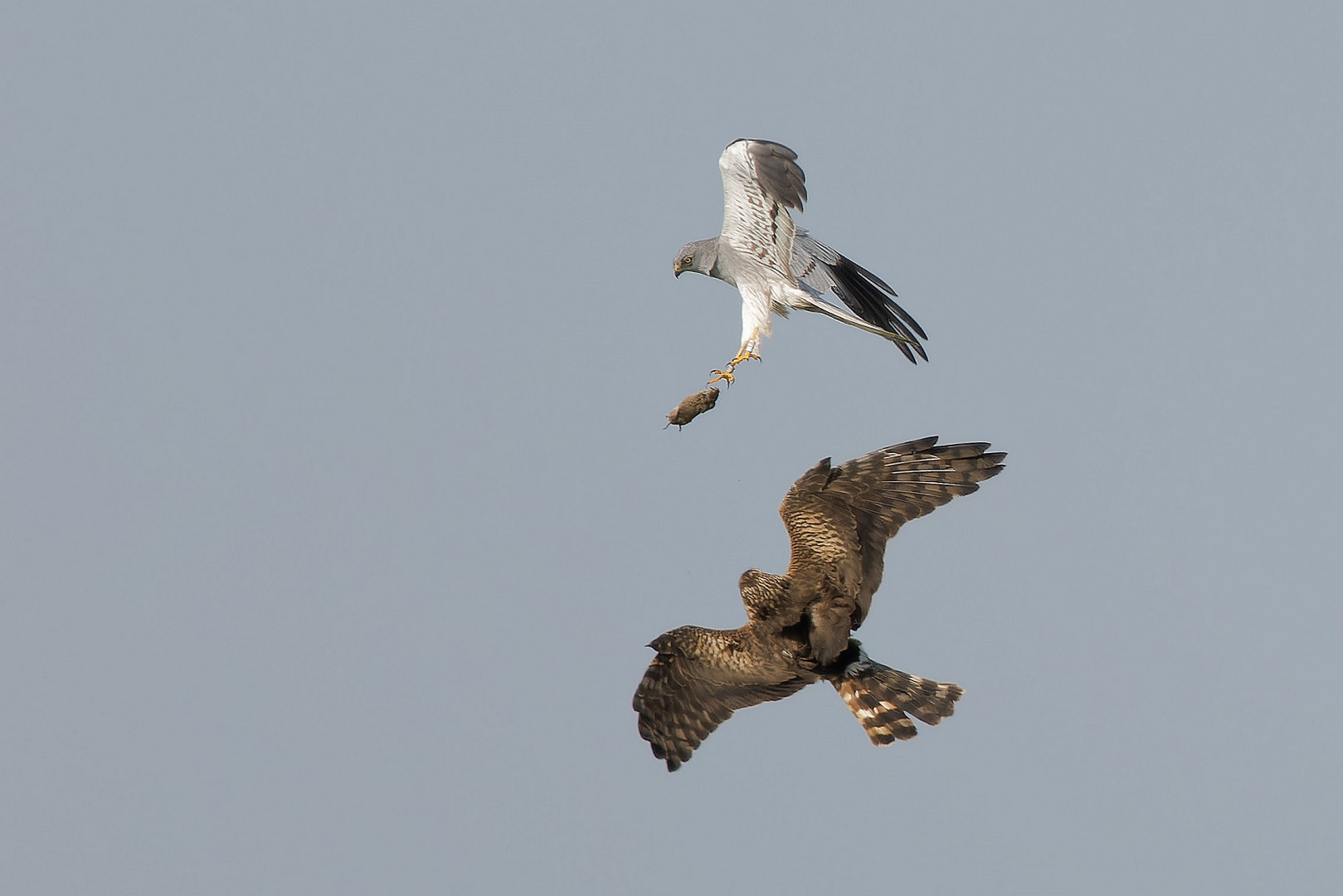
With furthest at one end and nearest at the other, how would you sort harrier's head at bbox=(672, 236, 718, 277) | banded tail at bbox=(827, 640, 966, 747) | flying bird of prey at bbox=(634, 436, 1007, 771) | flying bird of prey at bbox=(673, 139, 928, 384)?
harrier's head at bbox=(672, 236, 718, 277) → flying bird of prey at bbox=(673, 139, 928, 384) → banded tail at bbox=(827, 640, 966, 747) → flying bird of prey at bbox=(634, 436, 1007, 771)

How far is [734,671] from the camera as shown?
520 inches

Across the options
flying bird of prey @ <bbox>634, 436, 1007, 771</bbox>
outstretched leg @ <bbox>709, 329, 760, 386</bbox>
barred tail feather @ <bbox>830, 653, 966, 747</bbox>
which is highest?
outstretched leg @ <bbox>709, 329, 760, 386</bbox>

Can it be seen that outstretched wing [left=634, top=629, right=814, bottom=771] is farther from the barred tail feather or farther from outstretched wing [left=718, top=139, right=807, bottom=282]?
outstretched wing [left=718, top=139, right=807, bottom=282]

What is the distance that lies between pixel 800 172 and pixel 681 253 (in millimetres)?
1552

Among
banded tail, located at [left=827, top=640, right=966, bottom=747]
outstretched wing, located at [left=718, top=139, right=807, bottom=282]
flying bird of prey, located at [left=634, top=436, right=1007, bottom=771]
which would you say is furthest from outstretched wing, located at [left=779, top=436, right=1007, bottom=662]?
outstretched wing, located at [left=718, top=139, right=807, bottom=282]

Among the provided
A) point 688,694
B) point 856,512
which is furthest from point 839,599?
point 688,694

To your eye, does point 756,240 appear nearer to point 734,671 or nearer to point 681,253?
point 681,253

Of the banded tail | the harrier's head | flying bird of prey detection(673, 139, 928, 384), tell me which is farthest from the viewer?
the harrier's head

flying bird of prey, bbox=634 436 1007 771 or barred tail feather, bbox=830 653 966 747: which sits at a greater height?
flying bird of prey, bbox=634 436 1007 771

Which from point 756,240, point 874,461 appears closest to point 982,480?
point 874,461

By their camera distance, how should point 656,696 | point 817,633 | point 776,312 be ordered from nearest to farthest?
point 817,633, point 656,696, point 776,312

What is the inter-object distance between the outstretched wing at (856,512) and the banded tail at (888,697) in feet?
1.95

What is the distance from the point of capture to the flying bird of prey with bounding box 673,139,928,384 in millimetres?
15477

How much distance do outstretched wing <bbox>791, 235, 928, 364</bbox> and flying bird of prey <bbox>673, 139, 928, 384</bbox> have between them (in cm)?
2
